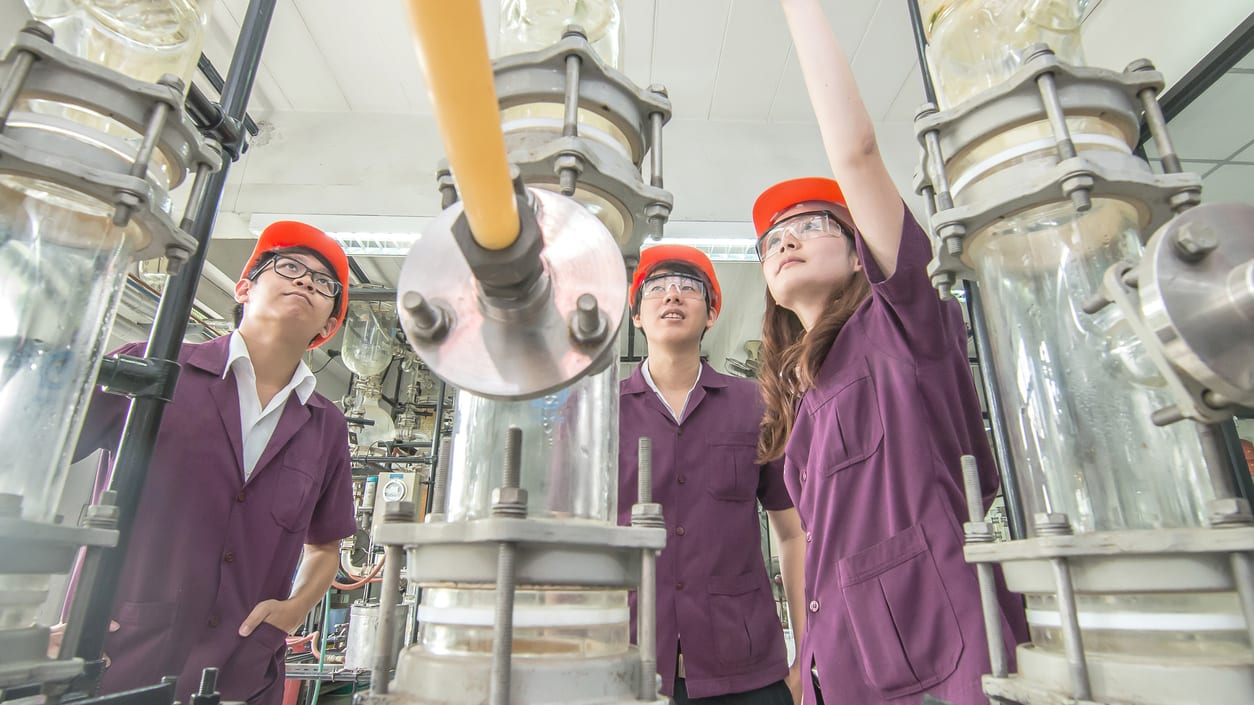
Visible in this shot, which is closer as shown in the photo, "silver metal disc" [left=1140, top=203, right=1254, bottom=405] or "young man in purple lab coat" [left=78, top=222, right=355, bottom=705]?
"silver metal disc" [left=1140, top=203, right=1254, bottom=405]

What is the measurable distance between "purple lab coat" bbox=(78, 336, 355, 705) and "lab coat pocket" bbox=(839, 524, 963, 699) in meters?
1.25

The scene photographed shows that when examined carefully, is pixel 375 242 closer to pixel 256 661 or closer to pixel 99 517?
pixel 256 661

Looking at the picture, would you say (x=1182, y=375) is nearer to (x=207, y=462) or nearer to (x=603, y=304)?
(x=603, y=304)

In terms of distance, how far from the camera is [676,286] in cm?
165

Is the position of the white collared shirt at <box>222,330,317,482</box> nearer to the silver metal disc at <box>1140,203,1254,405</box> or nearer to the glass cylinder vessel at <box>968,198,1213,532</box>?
the glass cylinder vessel at <box>968,198,1213,532</box>

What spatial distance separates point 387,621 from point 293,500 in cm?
124

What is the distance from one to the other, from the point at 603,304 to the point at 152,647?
135 centimetres

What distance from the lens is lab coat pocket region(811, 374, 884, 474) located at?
95cm

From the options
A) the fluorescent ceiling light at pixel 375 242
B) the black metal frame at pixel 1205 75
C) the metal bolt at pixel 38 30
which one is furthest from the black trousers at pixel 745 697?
the fluorescent ceiling light at pixel 375 242

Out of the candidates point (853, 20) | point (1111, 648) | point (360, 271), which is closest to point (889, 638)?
point (1111, 648)

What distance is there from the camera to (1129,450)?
51 cm

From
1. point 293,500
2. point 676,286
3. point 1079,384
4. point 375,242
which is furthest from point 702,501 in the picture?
point 375,242

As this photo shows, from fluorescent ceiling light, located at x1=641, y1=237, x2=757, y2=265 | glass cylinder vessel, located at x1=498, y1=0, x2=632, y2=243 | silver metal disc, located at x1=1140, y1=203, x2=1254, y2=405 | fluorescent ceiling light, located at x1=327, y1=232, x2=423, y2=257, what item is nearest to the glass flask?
Result: fluorescent ceiling light, located at x1=327, y1=232, x2=423, y2=257

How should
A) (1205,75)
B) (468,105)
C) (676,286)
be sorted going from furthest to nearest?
(676,286) → (1205,75) → (468,105)
